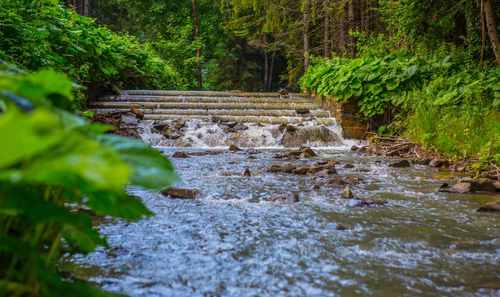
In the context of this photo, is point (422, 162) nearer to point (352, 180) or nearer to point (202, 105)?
point (352, 180)

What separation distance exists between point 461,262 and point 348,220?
0.88m

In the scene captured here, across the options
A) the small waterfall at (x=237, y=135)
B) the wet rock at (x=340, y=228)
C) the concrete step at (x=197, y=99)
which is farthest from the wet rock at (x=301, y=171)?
the concrete step at (x=197, y=99)

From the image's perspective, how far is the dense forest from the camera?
2.08 feet

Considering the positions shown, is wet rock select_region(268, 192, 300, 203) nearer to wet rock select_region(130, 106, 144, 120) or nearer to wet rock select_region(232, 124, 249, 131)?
wet rock select_region(232, 124, 249, 131)

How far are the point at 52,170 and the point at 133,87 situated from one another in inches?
551

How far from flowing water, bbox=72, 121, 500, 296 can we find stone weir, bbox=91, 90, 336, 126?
5.83 metres

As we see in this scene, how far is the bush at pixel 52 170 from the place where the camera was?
53 centimetres

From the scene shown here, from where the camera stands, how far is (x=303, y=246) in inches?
98.9

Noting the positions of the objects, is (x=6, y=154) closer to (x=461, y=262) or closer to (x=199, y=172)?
(x=461, y=262)

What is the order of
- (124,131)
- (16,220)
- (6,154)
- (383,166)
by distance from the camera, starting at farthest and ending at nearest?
(124,131), (383,166), (16,220), (6,154)

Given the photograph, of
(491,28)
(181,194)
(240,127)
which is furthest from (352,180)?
(240,127)

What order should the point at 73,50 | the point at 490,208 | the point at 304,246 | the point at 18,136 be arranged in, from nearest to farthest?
1. the point at 18,136
2. the point at 304,246
3. the point at 490,208
4. the point at 73,50

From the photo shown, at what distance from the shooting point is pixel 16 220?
121cm

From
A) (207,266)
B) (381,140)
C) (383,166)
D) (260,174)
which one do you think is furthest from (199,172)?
(381,140)
